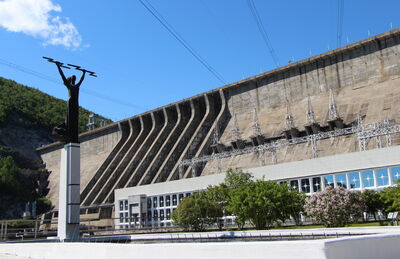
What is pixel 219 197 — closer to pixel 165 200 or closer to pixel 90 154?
pixel 165 200

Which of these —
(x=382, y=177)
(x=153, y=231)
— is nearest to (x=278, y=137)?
(x=153, y=231)

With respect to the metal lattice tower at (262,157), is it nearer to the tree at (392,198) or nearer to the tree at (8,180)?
the tree at (392,198)

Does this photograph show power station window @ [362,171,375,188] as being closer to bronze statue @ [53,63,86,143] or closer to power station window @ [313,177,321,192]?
power station window @ [313,177,321,192]

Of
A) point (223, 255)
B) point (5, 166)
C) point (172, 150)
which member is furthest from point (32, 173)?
point (223, 255)

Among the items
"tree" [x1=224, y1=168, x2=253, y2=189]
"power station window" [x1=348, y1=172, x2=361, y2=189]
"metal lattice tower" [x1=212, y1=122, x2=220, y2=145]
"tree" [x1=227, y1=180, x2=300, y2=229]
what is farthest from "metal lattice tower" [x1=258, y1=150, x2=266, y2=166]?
"tree" [x1=227, y1=180, x2=300, y2=229]

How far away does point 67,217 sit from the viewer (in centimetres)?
2033

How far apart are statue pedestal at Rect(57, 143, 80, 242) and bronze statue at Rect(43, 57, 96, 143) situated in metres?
0.52

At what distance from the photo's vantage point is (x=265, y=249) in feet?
30.1

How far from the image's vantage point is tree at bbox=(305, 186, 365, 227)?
21.7 m

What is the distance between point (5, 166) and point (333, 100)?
58038 mm

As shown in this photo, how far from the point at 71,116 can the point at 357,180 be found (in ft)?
61.0

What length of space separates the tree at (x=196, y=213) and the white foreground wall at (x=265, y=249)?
15795mm

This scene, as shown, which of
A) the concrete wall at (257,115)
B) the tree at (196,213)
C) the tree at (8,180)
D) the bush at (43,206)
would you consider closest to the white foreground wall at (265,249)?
the tree at (196,213)

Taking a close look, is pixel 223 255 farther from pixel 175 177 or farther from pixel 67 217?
pixel 175 177
